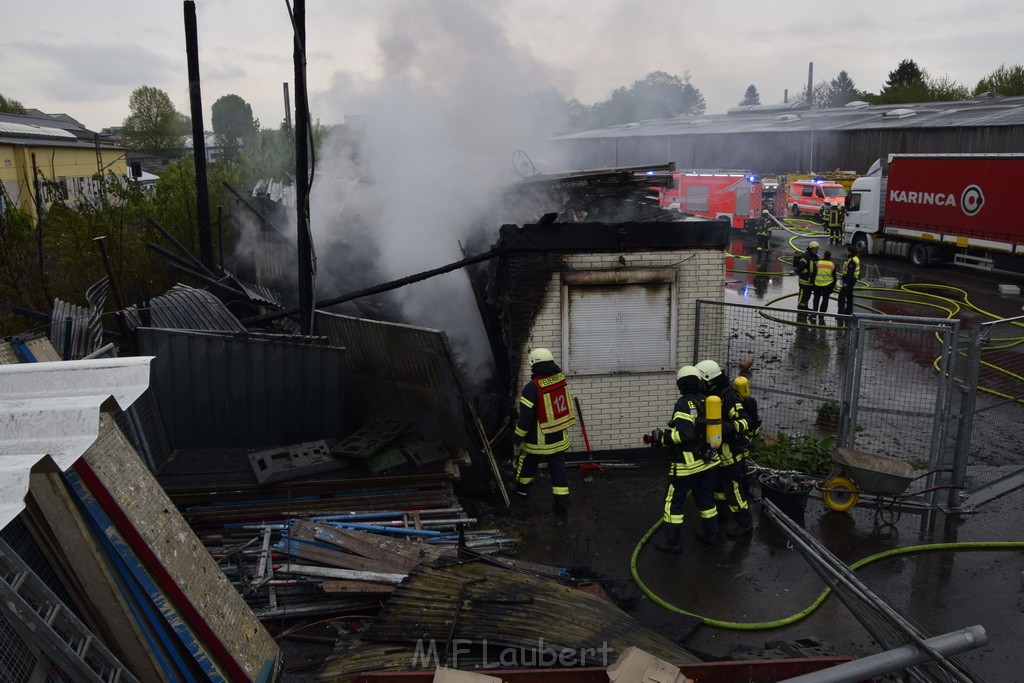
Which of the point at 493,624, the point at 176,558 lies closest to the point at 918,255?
the point at 493,624

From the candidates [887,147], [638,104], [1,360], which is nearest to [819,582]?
[1,360]

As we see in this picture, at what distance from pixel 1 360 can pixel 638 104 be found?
203 ft

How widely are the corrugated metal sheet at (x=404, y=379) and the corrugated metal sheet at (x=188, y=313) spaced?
1.22 meters

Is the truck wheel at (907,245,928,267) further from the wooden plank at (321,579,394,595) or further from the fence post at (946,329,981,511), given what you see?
the wooden plank at (321,579,394,595)

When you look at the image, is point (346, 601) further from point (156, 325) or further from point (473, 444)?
point (156, 325)

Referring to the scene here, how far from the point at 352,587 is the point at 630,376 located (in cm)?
421

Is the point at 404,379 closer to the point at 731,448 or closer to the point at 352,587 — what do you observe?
the point at 352,587

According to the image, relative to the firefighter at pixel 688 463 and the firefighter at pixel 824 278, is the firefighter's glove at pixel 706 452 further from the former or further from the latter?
the firefighter at pixel 824 278

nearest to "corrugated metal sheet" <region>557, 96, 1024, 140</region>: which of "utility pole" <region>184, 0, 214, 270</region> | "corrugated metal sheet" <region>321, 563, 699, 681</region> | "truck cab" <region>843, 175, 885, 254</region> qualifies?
"truck cab" <region>843, 175, 885, 254</region>

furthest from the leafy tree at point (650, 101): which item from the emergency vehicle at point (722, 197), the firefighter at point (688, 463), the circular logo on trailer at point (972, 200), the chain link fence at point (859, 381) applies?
the firefighter at point (688, 463)

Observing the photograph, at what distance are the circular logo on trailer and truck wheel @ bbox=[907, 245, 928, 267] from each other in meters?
1.97

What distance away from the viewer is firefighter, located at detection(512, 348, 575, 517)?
690cm

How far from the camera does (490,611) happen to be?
421 cm

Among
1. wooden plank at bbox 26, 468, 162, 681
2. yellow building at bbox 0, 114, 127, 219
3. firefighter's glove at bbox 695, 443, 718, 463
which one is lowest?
firefighter's glove at bbox 695, 443, 718, 463
